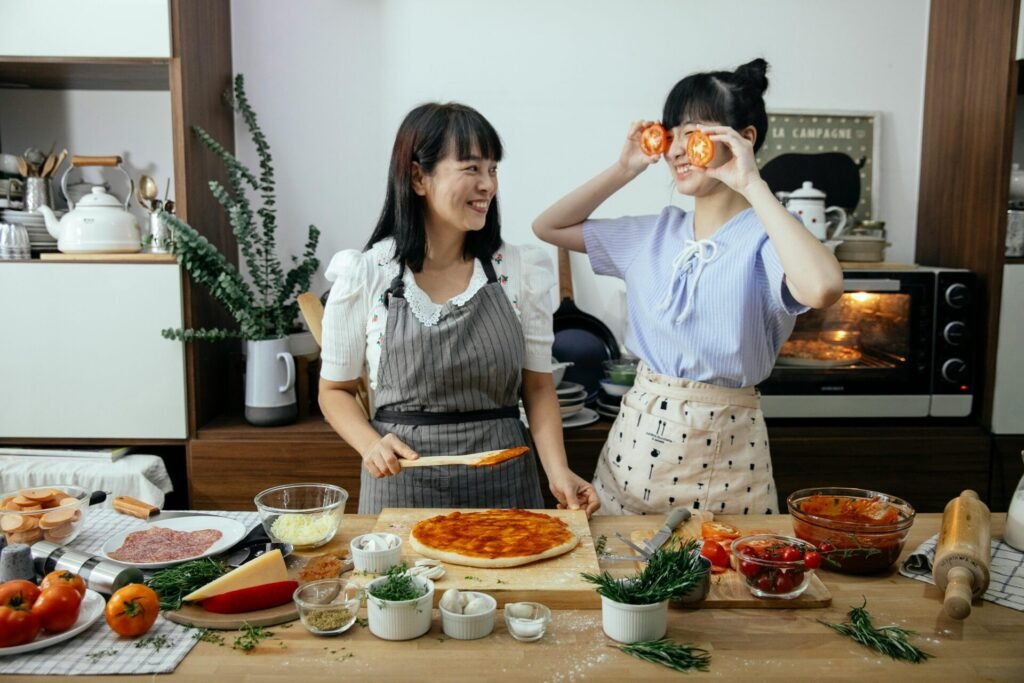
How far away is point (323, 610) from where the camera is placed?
1.25 m

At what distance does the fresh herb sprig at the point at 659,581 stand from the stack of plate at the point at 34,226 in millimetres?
2224

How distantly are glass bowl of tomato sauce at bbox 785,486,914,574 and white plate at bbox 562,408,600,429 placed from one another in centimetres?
121

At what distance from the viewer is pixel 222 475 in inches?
107

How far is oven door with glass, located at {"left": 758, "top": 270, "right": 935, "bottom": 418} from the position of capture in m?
2.78

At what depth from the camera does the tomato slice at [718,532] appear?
1532 mm

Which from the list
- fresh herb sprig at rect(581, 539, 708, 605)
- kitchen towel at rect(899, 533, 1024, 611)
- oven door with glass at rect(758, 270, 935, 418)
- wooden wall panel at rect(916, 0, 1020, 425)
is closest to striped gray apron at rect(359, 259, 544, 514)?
fresh herb sprig at rect(581, 539, 708, 605)

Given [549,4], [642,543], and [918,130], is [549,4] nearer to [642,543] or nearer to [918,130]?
[918,130]

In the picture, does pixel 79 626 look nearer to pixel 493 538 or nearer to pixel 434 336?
pixel 493 538

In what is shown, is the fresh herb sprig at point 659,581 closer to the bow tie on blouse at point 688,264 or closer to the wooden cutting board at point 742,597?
the wooden cutting board at point 742,597

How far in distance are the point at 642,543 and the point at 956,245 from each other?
6.58 feet

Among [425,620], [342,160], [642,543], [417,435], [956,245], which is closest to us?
[425,620]

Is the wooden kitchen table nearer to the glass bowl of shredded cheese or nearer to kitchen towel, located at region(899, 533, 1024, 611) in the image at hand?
kitchen towel, located at region(899, 533, 1024, 611)

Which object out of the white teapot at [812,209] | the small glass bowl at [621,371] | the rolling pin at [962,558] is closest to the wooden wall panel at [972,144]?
the white teapot at [812,209]

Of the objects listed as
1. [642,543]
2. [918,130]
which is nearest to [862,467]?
[918,130]
